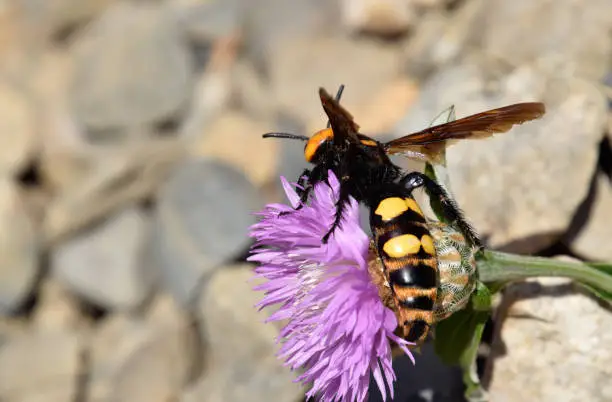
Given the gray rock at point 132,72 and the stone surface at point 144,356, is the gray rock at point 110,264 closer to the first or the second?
the stone surface at point 144,356

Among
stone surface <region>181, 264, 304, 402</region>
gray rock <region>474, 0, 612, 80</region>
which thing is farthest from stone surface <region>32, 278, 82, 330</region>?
gray rock <region>474, 0, 612, 80</region>

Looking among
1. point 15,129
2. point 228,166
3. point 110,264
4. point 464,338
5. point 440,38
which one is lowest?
point 464,338

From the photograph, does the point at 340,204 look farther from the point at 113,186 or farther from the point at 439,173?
the point at 113,186

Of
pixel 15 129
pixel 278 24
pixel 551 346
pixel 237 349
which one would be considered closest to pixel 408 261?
pixel 551 346

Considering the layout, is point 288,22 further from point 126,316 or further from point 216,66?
point 126,316

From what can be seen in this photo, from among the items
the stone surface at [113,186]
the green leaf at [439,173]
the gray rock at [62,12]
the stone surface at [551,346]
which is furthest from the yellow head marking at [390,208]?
the gray rock at [62,12]

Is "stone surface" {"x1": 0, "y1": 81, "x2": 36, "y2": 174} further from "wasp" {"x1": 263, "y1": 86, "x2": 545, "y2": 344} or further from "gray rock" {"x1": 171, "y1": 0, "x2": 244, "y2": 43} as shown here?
"wasp" {"x1": 263, "y1": 86, "x2": 545, "y2": 344}
